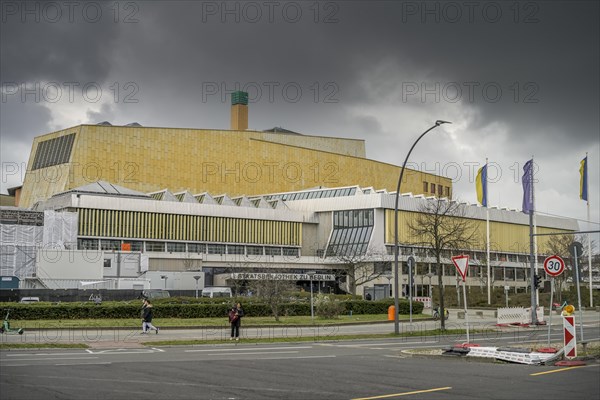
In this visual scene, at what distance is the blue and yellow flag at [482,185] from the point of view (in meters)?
65.4

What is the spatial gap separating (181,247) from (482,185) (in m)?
41.7

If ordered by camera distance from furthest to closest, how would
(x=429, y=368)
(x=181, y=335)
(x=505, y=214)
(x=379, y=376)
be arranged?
(x=505, y=214) < (x=181, y=335) < (x=429, y=368) < (x=379, y=376)

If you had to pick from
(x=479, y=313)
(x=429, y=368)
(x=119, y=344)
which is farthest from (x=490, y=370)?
(x=479, y=313)

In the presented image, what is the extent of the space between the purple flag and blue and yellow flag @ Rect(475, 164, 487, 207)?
1534 cm

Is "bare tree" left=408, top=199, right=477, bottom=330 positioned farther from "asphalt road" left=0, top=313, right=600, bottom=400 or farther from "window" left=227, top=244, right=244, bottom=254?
"window" left=227, top=244, right=244, bottom=254

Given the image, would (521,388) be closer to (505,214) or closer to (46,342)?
(46,342)

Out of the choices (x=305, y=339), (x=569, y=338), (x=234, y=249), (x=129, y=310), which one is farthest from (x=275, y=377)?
(x=234, y=249)

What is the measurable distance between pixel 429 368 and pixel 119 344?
12944 mm

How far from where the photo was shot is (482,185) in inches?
2584

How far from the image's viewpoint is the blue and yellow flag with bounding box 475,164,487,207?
2574 inches

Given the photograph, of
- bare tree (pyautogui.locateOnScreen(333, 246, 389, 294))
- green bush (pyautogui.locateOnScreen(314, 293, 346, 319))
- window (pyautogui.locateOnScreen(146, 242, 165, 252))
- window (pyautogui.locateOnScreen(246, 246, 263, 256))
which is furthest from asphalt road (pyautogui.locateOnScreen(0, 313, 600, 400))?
window (pyautogui.locateOnScreen(246, 246, 263, 256))

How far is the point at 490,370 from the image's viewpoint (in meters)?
17.5

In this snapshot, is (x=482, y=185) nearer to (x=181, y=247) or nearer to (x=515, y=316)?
(x=515, y=316)

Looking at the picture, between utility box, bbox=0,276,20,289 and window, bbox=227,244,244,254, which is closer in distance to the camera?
utility box, bbox=0,276,20,289
